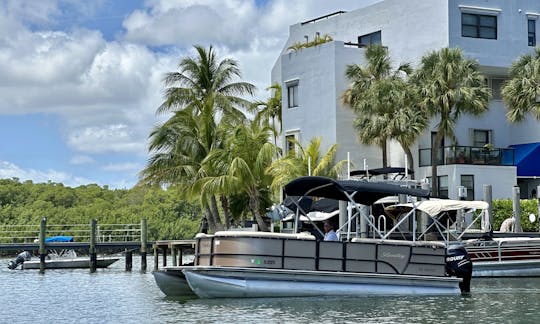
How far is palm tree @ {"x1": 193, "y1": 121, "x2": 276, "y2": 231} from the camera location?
49.8m

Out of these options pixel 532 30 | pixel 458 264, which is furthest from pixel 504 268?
pixel 532 30

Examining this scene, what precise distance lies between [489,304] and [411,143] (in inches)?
856

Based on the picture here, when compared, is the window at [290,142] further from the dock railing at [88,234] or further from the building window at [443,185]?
the dock railing at [88,234]

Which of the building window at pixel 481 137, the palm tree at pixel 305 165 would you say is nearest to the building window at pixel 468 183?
the building window at pixel 481 137

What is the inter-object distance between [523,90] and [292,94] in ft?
42.5

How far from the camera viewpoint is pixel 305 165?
49.5 metres

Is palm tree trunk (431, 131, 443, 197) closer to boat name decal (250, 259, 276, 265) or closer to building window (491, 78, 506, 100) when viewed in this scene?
building window (491, 78, 506, 100)

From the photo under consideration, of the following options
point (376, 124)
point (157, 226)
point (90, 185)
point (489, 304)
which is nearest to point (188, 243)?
point (376, 124)

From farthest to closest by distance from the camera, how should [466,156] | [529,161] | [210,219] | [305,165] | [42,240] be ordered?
1. [210,219]
2. [42,240]
3. [529,161]
4. [466,156]
5. [305,165]

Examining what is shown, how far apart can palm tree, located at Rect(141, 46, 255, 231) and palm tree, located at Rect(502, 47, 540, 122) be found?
15.1m

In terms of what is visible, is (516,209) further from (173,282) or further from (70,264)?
(70,264)

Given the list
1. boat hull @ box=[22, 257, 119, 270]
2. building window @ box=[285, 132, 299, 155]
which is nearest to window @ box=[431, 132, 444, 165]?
building window @ box=[285, 132, 299, 155]

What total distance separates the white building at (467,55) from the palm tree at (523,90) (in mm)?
2746

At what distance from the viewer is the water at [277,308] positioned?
25.2 metres
